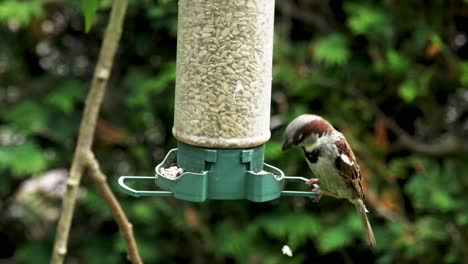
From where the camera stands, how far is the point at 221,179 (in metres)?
2.30

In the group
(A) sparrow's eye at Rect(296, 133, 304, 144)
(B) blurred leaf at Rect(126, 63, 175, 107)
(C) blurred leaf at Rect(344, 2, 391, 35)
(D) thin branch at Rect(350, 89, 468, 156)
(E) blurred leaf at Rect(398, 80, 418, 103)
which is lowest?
(D) thin branch at Rect(350, 89, 468, 156)

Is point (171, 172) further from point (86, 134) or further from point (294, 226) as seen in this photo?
point (294, 226)

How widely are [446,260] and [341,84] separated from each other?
944 mm

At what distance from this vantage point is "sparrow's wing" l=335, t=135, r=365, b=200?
8.69ft

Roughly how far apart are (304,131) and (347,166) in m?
0.31

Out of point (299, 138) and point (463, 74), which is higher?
point (299, 138)

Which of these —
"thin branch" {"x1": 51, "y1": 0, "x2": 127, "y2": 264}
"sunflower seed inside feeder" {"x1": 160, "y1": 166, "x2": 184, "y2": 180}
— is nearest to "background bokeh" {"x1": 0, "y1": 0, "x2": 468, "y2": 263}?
"sunflower seed inside feeder" {"x1": 160, "y1": 166, "x2": 184, "y2": 180}

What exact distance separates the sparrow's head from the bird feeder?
0.09m

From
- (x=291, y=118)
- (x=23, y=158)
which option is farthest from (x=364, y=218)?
(x=23, y=158)

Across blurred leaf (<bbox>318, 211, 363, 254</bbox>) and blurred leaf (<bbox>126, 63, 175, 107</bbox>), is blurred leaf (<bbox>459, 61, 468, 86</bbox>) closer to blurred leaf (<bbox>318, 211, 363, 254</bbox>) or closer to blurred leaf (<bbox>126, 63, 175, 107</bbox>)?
blurred leaf (<bbox>318, 211, 363, 254</bbox>)

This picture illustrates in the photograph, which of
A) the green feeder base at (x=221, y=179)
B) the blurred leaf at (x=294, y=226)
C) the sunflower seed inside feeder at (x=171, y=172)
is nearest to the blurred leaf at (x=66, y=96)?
the blurred leaf at (x=294, y=226)

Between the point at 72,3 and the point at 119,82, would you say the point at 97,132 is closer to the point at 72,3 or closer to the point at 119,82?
the point at 119,82

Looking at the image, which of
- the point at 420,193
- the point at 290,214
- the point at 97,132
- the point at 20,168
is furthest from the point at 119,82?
the point at 420,193

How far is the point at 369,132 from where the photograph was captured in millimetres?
3828
